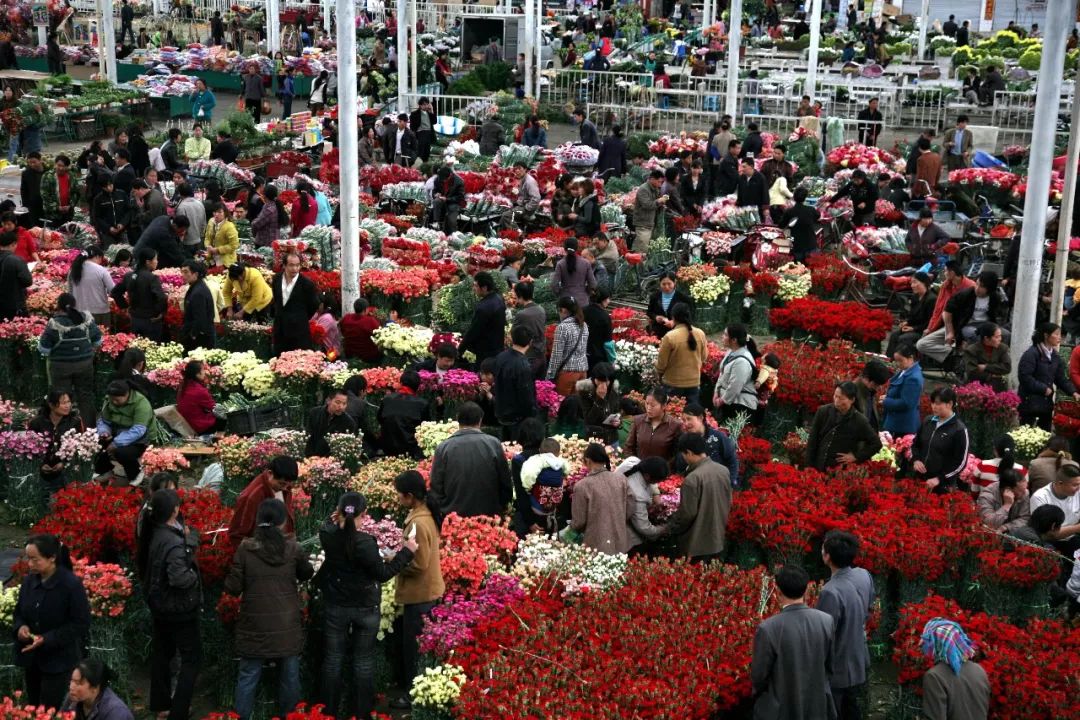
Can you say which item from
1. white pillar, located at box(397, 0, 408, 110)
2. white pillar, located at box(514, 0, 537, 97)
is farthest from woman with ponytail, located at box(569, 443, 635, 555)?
white pillar, located at box(514, 0, 537, 97)

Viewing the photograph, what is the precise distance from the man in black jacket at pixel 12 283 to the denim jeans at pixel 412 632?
7.27 metres

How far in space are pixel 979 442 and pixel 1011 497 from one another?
2.65 metres

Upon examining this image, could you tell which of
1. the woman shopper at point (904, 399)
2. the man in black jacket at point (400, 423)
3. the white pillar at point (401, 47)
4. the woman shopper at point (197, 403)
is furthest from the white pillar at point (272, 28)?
the woman shopper at point (904, 399)

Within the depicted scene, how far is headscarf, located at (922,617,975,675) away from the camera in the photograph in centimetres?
760

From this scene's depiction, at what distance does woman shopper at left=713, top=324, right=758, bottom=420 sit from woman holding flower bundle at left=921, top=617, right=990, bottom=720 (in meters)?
4.54

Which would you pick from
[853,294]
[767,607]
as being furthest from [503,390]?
[853,294]

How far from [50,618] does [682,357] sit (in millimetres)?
6046

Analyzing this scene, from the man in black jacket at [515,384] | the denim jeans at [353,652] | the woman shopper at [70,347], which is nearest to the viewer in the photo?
the denim jeans at [353,652]

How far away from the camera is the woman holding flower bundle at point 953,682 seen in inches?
298

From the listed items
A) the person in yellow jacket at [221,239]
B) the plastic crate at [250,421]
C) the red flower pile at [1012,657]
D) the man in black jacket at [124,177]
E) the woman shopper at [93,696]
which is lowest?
the red flower pile at [1012,657]

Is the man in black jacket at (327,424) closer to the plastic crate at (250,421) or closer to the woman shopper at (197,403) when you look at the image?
the plastic crate at (250,421)

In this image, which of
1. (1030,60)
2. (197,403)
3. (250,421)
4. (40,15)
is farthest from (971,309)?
(40,15)

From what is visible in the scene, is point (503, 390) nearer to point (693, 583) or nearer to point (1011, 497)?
point (693, 583)

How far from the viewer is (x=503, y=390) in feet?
38.8
